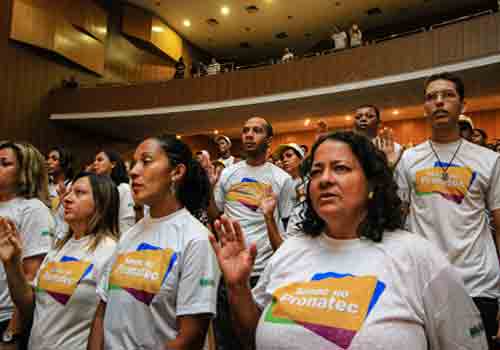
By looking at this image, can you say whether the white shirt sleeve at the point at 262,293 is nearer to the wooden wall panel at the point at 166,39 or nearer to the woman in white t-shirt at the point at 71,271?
the woman in white t-shirt at the point at 71,271

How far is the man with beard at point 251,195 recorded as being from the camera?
3.06 m

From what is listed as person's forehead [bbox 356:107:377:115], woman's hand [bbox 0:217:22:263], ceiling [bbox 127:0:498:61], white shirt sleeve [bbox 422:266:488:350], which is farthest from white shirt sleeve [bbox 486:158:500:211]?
ceiling [bbox 127:0:498:61]

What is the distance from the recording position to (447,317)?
1203 millimetres

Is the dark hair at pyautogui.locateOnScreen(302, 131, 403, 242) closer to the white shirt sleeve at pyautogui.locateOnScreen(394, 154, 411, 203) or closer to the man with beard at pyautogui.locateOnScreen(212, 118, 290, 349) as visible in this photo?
the white shirt sleeve at pyautogui.locateOnScreen(394, 154, 411, 203)

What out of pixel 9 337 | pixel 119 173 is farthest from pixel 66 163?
pixel 9 337

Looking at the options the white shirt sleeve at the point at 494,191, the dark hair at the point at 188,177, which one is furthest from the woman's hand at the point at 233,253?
the white shirt sleeve at the point at 494,191

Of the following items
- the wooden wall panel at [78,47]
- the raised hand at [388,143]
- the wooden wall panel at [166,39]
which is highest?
the wooden wall panel at [166,39]

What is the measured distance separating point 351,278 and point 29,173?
2.16m

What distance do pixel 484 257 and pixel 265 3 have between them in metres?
11.6

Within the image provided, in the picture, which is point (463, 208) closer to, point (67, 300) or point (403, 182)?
point (403, 182)

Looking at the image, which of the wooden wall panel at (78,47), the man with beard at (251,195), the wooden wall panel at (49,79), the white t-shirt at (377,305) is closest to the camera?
the white t-shirt at (377,305)

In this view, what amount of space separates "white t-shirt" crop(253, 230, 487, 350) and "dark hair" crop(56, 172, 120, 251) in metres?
1.19

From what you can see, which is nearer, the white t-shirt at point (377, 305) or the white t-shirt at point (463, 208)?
the white t-shirt at point (377, 305)

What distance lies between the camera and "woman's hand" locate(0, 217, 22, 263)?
6.43ft
